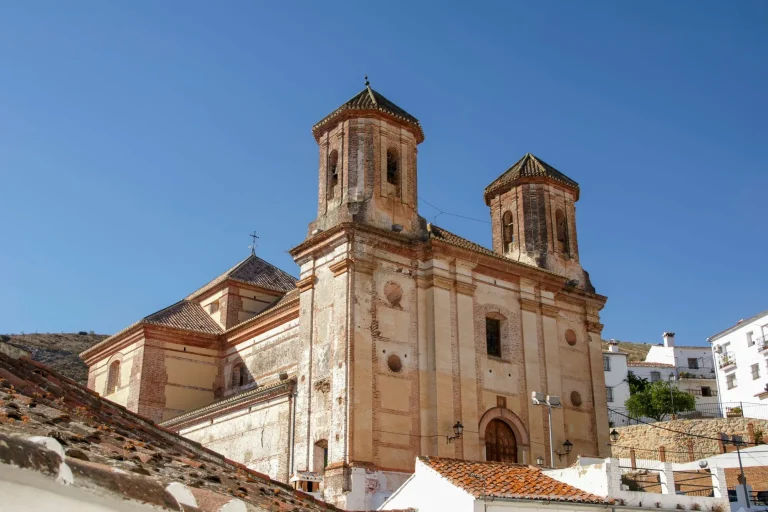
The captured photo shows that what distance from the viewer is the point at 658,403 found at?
161 ft

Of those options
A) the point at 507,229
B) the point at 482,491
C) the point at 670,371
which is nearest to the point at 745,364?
the point at 670,371

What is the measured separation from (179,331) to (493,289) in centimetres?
1226

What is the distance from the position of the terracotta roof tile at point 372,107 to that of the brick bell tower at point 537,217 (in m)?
4.89

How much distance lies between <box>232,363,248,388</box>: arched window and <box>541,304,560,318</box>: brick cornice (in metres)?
10.7

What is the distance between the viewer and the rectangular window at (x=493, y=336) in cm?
2503

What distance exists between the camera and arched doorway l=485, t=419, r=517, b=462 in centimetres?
2364

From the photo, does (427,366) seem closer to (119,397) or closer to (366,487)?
(366,487)

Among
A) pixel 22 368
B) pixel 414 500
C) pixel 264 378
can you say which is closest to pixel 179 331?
pixel 264 378

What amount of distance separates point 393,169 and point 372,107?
1.94m

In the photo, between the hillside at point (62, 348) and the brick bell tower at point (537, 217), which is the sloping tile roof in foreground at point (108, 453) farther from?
the hillside at point (62, 348)

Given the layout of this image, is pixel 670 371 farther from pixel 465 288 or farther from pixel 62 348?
pixel 62 348

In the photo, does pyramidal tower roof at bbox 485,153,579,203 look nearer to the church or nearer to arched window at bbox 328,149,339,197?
the church

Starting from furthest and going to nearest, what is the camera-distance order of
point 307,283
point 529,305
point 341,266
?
point 529,305 < point 307,283 < point 341,266

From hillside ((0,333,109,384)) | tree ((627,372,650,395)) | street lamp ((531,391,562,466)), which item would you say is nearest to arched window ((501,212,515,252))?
street lamp ((531,391,562,466))
